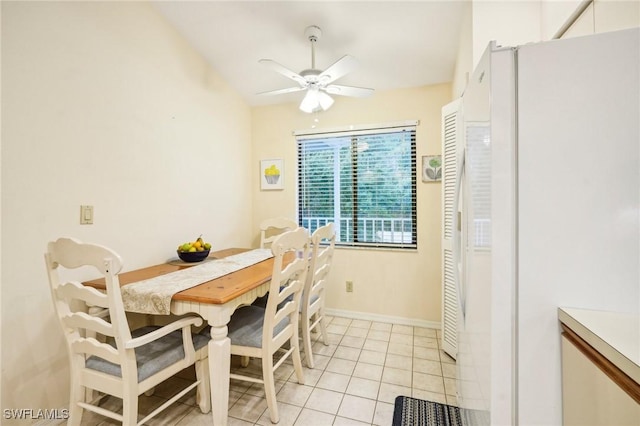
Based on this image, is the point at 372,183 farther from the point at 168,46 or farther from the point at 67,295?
the point at 67,295

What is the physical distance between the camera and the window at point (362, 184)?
2912mm

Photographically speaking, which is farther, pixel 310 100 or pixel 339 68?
pixel 310 100

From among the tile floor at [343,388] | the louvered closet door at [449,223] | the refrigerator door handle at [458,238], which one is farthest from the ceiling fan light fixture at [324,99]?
the tile floor at [343,388]

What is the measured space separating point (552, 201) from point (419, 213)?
2.04 m

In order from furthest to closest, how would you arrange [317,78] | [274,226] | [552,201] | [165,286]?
[274,226] → [317,78] → [165,286] → [552,201]

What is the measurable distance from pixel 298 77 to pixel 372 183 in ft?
4.57

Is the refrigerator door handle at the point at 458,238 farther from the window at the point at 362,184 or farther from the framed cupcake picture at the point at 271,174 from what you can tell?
the framed cupcake picture at the point at 271,174

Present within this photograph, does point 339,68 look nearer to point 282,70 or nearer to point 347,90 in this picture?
point 347,90

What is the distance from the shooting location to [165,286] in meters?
1.54

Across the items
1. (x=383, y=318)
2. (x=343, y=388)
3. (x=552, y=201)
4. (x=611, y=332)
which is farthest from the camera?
(x=383, y=318)

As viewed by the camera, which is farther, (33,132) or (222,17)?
(222,17)

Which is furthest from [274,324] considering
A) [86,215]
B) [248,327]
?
[86,215]

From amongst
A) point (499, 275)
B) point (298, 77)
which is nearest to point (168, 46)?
point (298, 77)

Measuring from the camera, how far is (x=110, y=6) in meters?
1.88
